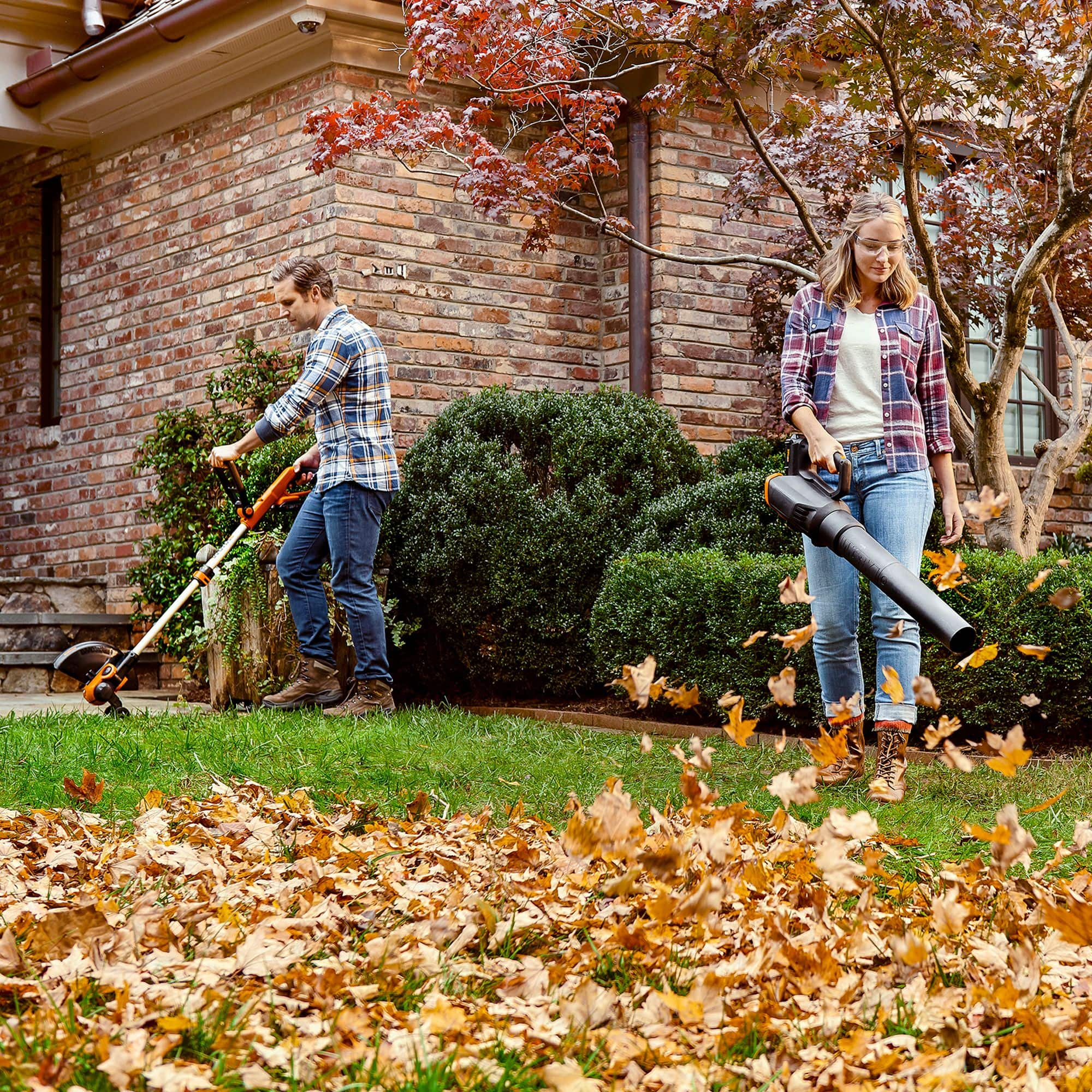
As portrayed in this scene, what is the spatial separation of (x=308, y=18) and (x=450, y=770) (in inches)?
193

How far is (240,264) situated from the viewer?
28.9ft

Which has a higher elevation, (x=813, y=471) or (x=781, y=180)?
(x=781, y=180)

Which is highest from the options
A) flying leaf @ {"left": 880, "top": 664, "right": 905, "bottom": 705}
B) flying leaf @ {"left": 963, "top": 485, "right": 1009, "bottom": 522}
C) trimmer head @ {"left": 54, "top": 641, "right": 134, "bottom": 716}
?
flying leaf @ {"left": 963, "top": 485, "right": 1009, "bottom": 522}

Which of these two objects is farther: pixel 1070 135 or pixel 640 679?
pixel 1070 135

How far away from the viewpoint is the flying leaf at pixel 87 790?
4.03 meters

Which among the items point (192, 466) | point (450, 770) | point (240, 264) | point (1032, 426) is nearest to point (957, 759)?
point (450, 770)

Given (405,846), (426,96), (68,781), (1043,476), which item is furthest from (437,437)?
(405,846)

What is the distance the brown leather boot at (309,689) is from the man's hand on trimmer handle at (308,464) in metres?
0.87

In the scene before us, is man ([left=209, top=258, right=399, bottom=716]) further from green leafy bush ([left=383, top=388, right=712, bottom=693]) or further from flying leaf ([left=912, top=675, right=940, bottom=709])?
flying leaf ([left=912, top=675, right=940, bottom=709])

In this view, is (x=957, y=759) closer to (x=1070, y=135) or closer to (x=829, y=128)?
(x=1070, y=135)

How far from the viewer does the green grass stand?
13.6 feet

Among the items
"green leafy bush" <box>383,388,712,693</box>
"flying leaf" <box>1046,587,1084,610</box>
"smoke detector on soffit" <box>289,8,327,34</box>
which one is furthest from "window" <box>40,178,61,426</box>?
"flying leaf" <box>1046,587,1084,610</box>

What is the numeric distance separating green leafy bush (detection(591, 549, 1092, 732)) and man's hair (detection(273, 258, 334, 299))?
6.41 ft

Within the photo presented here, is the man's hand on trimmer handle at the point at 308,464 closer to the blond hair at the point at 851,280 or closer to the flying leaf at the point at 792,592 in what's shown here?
the blond hair at the point at 851,280
